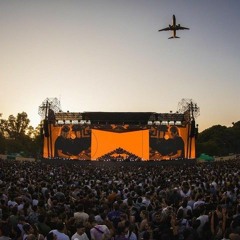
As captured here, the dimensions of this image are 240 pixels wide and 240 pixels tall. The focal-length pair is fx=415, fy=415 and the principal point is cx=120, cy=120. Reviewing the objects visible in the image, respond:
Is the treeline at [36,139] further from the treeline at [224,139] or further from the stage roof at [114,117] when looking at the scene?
the stage roof at [114,117]

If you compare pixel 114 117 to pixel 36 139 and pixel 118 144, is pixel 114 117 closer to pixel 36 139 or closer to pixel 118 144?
pixel 118 144

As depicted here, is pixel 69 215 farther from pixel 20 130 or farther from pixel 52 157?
pixel 20 130

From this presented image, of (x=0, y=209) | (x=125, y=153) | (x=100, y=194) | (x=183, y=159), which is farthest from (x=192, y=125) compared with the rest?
(x=0, y=209)

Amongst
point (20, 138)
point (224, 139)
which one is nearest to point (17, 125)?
point (20, 138)

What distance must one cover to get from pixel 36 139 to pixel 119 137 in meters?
51.9

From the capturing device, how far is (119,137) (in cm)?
5731

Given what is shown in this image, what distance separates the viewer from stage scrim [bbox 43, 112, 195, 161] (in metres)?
57.2

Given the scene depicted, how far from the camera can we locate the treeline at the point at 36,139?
95.0 m

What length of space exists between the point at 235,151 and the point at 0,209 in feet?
329

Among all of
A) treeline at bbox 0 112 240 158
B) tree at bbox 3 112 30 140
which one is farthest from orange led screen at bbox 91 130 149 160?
tree at bbox 3 112 30 140

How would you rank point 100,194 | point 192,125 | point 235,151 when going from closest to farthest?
point 100,194 < point 192,125 < point 235,151

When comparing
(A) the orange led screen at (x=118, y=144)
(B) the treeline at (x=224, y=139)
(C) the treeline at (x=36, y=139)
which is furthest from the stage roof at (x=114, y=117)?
(B) the treeline at (x=224, y=139)

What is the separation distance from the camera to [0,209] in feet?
33.6

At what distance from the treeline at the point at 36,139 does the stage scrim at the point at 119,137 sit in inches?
1250
